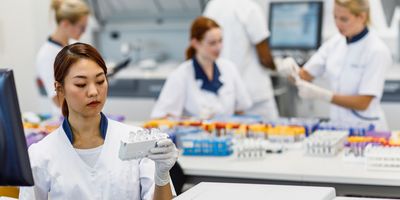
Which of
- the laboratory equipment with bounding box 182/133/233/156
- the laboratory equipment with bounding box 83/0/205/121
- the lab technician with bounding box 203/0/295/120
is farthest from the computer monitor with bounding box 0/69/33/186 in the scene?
the laboratory equipment with bounding box 83/0/205/121

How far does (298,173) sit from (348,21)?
3.44ft

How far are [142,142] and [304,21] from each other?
11.9ft

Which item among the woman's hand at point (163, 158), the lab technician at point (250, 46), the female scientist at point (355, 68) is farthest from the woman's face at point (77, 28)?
the woman's hand at point (163, 158)

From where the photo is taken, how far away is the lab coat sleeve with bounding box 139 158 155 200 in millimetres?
2188

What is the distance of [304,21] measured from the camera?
5.30m

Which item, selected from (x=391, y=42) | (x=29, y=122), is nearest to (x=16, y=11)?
(x=29, y=122)

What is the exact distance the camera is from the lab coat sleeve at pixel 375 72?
355cm

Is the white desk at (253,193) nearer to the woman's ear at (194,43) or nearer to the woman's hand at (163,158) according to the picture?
the woman's hand at (163,158)

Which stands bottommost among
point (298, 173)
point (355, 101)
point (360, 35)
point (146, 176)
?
point (298, 173)

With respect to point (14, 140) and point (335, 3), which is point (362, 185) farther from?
point (14, 140)

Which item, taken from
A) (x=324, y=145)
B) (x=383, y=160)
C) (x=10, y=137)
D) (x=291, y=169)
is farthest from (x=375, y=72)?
(x=10, y=137)

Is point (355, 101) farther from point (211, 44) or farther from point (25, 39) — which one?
A: point (25, 39)

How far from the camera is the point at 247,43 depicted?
4641 mm

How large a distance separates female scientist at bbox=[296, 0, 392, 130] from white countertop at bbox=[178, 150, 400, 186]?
0.60 m
